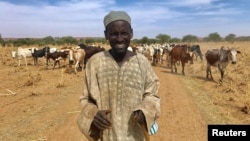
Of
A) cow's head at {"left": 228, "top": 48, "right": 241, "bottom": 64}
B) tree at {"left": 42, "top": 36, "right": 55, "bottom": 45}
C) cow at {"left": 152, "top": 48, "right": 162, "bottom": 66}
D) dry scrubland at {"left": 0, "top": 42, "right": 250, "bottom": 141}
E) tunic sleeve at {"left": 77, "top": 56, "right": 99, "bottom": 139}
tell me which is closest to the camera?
tunic sleeve at {"left": 77, "top": 56, "right": 99, "bottom": 139}

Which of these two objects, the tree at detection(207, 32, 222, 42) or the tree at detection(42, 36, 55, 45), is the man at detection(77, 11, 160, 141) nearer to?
the tree at detection(42, 36, 55, 45)

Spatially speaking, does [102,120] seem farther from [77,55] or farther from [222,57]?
[77,55]

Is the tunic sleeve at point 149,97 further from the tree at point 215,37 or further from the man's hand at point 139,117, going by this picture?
the tree at point 215,37

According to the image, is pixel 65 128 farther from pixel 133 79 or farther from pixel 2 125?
pixel 133 79

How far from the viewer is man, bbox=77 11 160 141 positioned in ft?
7.55

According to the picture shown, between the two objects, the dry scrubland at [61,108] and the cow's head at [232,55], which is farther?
the cow's head at [232,55]

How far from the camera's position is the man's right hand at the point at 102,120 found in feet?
6.89

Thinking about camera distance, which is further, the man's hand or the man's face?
the man's face

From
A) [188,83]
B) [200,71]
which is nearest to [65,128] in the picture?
[188,83]

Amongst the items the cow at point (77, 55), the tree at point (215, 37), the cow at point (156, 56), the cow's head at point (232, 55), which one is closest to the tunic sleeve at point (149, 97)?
the cow's head at point (232, 55)

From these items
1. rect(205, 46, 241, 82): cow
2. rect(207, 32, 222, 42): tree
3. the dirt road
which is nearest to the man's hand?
the dirt road

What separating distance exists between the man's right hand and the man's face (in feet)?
1.61

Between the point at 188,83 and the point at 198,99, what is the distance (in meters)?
3.87

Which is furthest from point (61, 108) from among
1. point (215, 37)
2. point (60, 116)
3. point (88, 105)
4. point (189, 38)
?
point (189, 38)
